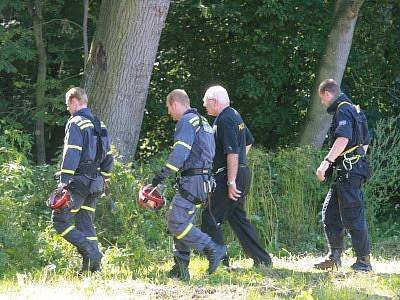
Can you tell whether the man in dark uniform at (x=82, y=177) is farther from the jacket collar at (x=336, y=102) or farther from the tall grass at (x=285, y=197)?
the tall grass at (x=285, y=197)

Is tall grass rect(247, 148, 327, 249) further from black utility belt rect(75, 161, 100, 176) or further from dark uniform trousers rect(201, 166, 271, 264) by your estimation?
black utility belt rect(75, 161, 100, 176)

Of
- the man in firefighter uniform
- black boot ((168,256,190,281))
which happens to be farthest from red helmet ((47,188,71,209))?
black boot ((168,256,190,281))

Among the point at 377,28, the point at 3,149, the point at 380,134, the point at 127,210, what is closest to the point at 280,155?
the point at 380,134

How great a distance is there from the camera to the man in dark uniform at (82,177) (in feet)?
27.8

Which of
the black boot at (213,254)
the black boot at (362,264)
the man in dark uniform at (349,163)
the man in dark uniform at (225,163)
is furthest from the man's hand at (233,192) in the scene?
the black boot at (362,264)

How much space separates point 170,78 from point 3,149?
26.2ft

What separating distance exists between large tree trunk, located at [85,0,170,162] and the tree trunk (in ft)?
10.1

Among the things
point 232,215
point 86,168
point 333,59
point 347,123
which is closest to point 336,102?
point 347,123

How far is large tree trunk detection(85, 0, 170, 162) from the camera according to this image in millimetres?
11891

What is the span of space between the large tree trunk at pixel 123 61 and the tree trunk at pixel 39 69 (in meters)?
3.09

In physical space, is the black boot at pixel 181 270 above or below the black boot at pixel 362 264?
below

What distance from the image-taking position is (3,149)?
10.2 meters

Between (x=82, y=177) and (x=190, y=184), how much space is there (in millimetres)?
1271

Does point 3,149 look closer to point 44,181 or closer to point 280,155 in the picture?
point 44,181
